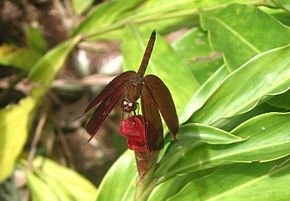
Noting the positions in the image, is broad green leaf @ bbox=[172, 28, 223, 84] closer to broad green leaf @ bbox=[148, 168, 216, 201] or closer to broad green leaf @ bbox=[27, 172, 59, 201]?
broad green leaf @ bbox=[148, 168, 216, 201]

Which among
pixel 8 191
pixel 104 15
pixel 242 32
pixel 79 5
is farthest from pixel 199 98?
pixel 79 5

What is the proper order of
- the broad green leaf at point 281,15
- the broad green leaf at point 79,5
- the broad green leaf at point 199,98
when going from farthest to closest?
the broad green leaf at point 79,5
the broad green leaf at point 281,15
the broad green leaf at point 199,98

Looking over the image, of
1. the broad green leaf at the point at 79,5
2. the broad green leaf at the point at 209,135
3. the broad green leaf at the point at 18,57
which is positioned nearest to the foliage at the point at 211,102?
the broad green leaf at the point at 209,135

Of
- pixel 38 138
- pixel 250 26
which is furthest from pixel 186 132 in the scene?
pixel 38 138

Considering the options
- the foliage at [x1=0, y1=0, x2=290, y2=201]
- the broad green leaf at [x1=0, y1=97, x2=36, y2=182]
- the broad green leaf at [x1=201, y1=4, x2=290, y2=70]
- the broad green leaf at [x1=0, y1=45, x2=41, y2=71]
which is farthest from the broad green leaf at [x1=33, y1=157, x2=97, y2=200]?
the broad green leaf at [x1=201, y1=4, x2=290, y2=70]

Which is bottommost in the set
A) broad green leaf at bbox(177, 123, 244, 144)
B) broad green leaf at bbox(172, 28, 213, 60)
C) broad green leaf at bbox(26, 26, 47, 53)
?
broad green leaf at bbox(177, 123, 244, 144)

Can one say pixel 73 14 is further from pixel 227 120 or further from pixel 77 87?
pixel 227 120

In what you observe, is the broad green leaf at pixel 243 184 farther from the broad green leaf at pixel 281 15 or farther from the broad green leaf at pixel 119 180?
the broad green leaf at pixel 281 15
